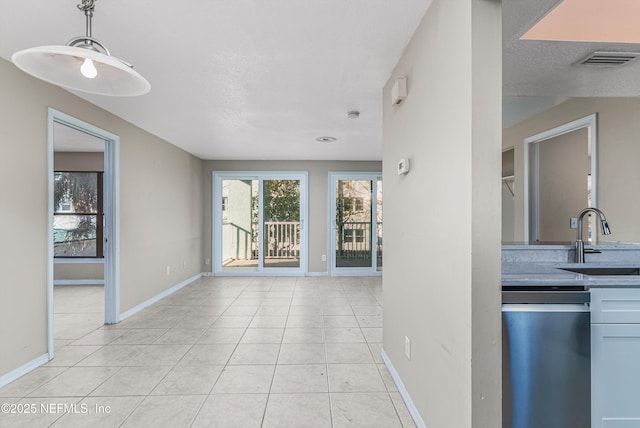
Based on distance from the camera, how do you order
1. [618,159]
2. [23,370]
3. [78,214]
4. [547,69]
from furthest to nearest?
[78,214], [618,159], [23,370], [547,69]

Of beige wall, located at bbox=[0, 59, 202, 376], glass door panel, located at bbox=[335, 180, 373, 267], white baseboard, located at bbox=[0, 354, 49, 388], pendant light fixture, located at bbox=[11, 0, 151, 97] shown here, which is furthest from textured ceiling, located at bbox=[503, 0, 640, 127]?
white baseboard, located at bbox=[0, 354, 49, 388]

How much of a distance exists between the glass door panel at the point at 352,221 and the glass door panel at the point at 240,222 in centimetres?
170

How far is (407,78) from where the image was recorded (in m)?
2.02

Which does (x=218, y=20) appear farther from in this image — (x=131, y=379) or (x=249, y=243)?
(x=249, y=243)

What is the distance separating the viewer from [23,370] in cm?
238

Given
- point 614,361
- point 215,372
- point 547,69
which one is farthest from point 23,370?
point 547,69

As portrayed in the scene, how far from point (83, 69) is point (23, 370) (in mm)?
2486

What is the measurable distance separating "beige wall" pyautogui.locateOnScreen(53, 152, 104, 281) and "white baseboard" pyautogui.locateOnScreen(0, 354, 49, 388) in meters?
3.26

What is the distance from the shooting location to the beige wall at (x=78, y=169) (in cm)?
545

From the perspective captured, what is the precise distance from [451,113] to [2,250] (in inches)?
121

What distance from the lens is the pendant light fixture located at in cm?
115

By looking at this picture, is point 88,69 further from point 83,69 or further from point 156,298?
point 156,298

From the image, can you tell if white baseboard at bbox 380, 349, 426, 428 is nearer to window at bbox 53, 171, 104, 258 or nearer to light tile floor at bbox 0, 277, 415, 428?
light tile floor at bbox 0, 277, 415, 428

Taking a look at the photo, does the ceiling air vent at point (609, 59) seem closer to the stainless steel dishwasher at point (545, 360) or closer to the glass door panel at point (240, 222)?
the stainless steel dishwasher at point (545, 360)
